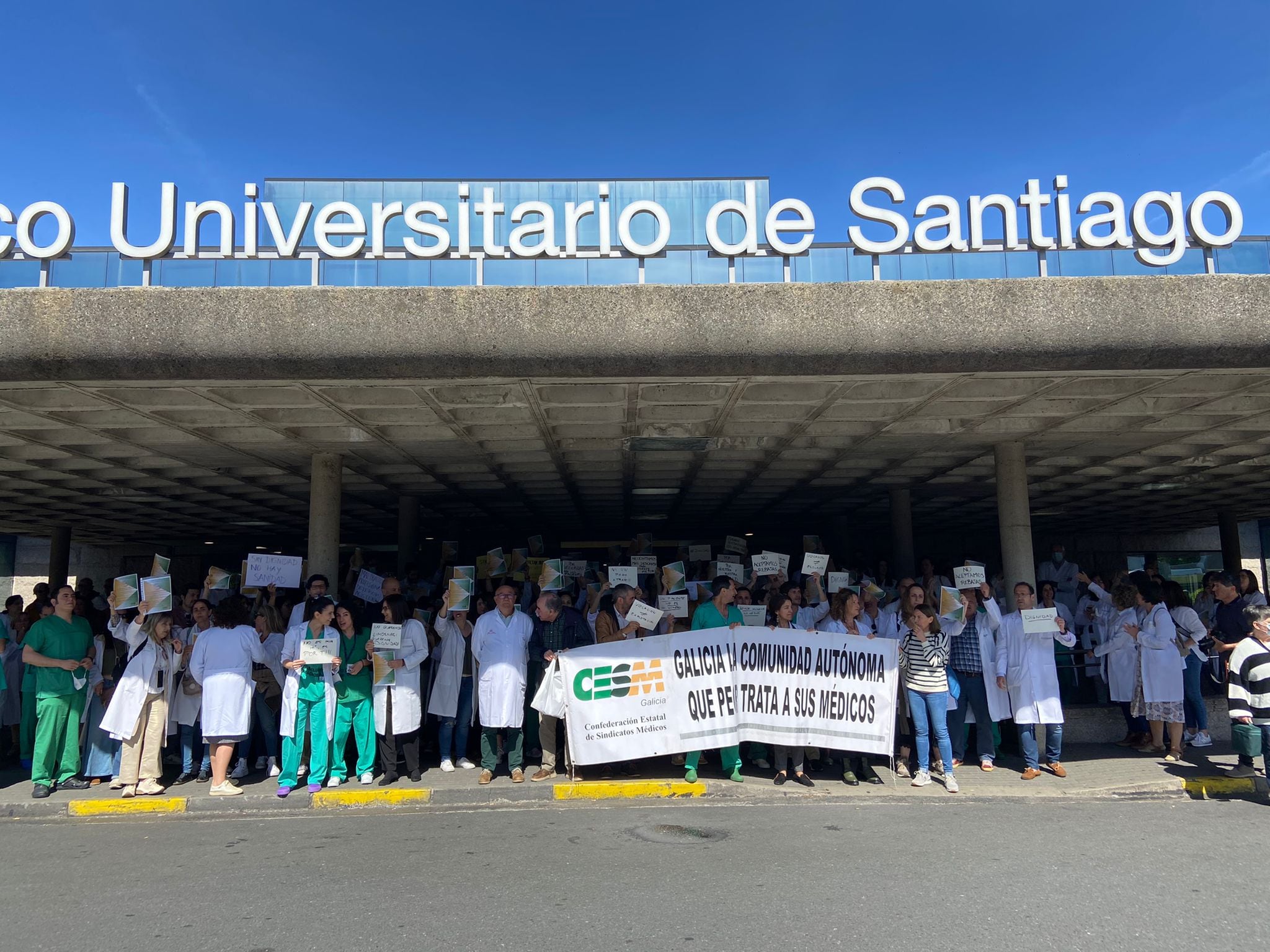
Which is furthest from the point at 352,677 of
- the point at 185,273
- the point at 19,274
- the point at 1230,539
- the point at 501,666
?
the point at 1230,539

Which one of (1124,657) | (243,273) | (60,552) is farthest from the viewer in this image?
(60,552)

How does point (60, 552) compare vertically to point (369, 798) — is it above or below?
above

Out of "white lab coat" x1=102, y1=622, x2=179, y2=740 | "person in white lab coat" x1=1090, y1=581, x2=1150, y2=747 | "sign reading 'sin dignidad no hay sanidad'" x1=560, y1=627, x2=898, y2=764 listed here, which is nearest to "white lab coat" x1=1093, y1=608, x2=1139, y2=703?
"person in white lab coat" x1=1090, y1=581, x2=1150, y2=747

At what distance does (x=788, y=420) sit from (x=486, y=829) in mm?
5737

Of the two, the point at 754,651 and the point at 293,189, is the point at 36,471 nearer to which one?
the point at 293,189

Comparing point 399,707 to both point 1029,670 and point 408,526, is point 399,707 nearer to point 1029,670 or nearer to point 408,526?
point 1029,670

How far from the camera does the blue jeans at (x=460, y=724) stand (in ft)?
29.7

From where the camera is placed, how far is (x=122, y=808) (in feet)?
25.9

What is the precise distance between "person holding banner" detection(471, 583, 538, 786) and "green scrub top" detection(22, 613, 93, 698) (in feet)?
12.9

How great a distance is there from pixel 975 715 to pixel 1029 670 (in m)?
0.74

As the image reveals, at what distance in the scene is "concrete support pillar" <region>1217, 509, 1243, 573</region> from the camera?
73.0 feet

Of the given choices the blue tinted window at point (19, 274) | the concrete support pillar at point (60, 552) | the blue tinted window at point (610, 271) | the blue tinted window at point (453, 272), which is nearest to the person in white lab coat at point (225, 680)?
the blue tinted window at point (453, 272)

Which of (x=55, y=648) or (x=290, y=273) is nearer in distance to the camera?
(x=55, y=648)

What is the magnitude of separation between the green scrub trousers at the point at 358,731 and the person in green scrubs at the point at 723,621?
311 cm
